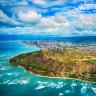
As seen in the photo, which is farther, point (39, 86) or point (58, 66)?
point (58, 66)

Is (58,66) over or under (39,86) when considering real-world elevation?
over

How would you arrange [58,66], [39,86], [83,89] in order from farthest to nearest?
1. [58,66]
2. [39,86]
3. [83,89]

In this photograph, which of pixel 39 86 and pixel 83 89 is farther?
pixel 39 86

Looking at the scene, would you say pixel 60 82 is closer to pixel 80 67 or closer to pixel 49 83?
pixel 49 83

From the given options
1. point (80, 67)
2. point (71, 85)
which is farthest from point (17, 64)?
point (71, 85)

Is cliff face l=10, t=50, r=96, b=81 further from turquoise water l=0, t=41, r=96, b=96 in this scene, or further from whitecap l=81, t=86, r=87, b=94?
whitecap l=81, t=86, r=87, b=94

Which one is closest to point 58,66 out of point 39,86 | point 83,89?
point 39,86

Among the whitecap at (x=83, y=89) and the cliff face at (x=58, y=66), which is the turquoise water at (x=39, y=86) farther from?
the cliff face at (x=58, y=66)

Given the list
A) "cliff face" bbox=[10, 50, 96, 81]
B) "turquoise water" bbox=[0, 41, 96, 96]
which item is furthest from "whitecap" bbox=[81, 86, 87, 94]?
"cliff face" bbox=[10, 50, 96, 81]

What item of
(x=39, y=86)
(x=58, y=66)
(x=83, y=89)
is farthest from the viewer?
(x=58, y=66)

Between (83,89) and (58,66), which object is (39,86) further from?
(58,66)

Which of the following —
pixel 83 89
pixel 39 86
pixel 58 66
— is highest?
pixel 58 66

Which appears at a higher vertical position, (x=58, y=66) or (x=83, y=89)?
(x=58, y=66)
